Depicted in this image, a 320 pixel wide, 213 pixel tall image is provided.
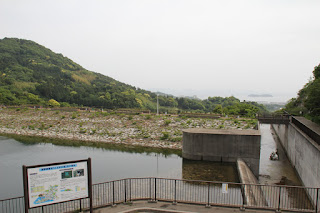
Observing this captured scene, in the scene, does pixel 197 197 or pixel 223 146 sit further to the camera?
pixel 223 146

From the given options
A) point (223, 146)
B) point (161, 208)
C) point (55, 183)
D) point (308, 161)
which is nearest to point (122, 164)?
point (223, 146)

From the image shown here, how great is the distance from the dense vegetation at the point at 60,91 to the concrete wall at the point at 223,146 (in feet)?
72.0

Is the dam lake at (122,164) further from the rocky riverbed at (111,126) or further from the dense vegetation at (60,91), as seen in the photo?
the dense vegetation at (60,91)

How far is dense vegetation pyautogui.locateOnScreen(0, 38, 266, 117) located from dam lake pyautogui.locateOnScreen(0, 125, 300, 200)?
71.5ft

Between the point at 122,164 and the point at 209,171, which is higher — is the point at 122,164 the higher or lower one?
the lower one

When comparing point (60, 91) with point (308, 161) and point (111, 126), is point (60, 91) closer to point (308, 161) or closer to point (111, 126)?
point (111, 126)

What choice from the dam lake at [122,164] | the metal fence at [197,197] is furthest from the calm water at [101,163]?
the metal fence at [197,197]

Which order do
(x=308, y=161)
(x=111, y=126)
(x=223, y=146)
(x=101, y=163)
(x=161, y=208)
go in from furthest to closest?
(x=111, y=126) < (x=101, y=163) < (x=223, y=146) < (x=308, y=161) < (x=161, y=208)

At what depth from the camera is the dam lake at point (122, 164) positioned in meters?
17.0

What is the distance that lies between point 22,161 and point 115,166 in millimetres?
8254

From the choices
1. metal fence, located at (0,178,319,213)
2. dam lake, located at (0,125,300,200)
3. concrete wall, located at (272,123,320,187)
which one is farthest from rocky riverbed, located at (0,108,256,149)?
metal fence, located at (0,178,319,213)

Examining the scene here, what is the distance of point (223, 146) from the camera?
797 inches

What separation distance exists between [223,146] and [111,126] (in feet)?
62.3

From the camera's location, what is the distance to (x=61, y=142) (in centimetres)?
2978
